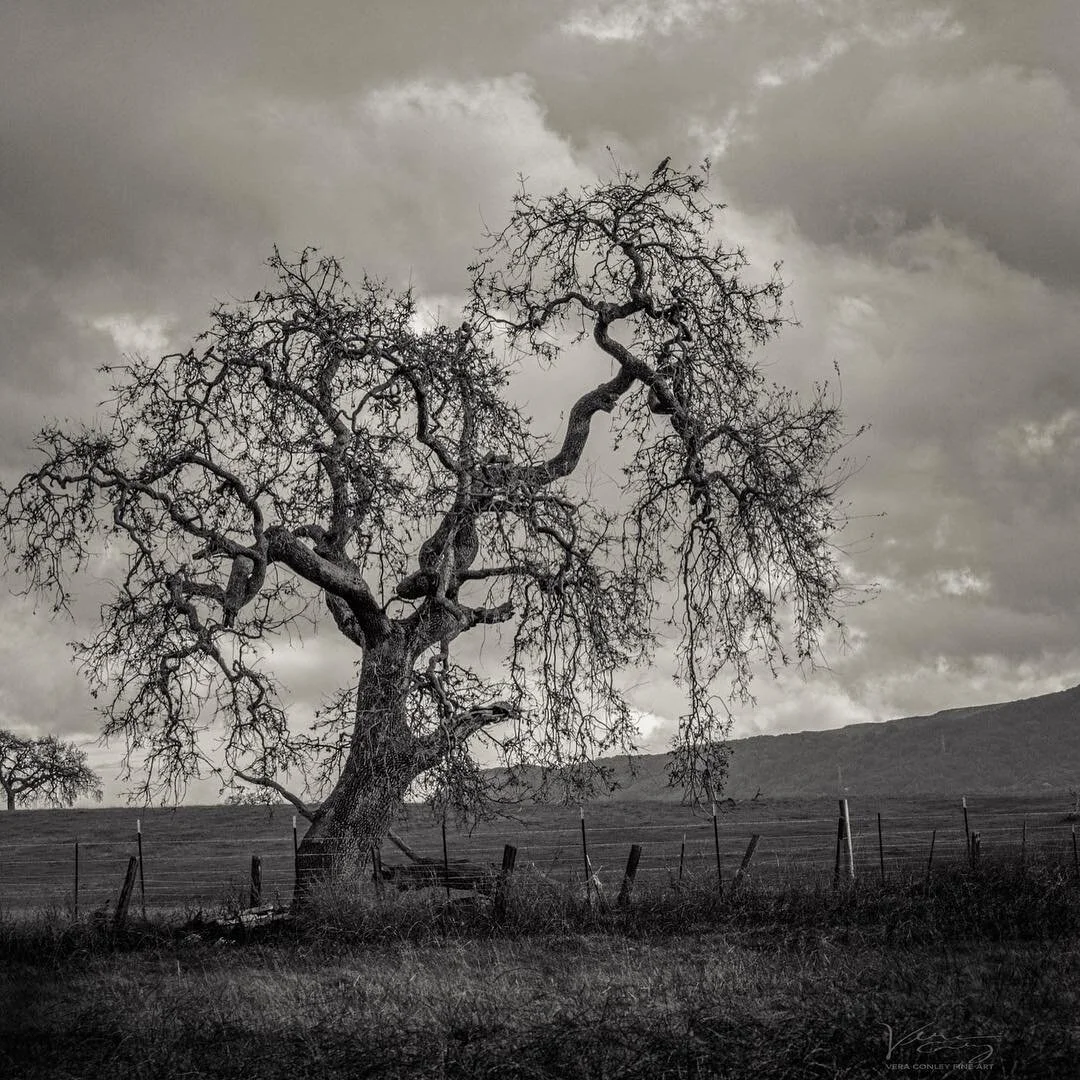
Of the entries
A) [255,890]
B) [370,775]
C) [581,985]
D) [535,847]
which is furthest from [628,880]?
[535,847]

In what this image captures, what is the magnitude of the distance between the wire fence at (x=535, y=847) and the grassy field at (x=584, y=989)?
7.66 metres

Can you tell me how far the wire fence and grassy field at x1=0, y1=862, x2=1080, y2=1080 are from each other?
7656 millimetres

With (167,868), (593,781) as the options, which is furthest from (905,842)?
(593,781)

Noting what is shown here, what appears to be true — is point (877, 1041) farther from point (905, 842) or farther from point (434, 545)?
point (905, 842)

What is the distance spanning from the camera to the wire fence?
2912 centimetres

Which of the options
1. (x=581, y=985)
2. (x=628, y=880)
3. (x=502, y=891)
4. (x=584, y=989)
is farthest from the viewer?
(x=628, y=880)

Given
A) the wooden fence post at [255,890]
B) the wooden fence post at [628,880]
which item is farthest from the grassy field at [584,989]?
the wooden fence post at [255,890]

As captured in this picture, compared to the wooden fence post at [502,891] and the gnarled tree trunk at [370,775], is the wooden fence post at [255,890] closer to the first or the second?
the gnarled tree trunk at [370,775]

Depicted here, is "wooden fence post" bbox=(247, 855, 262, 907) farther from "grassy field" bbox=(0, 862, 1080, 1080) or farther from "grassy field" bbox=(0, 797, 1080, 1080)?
"grassy field" bbox=(0, 862, 1080, 1080)

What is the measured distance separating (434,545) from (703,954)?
20.0ft

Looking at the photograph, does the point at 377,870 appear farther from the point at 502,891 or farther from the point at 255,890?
the point at 255,890

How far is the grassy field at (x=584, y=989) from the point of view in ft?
20.9

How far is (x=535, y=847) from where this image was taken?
149ft

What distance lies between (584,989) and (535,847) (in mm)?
37270
